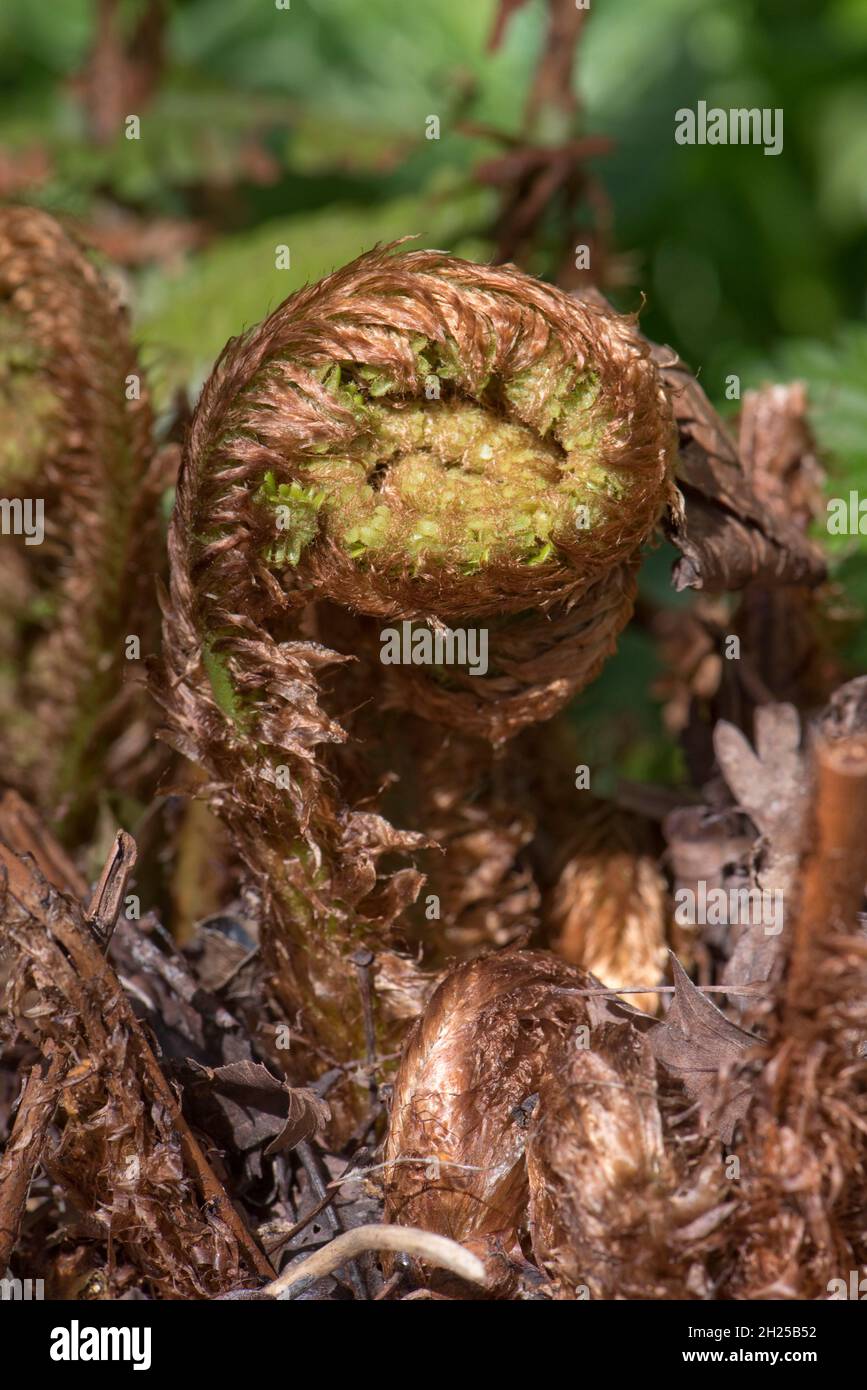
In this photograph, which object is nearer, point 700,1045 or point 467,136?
point 700,1045

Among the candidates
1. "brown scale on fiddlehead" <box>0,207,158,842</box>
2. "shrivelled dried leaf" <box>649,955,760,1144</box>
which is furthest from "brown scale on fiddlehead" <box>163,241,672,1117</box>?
"brown scale on fiddlehead" <box>0,207,158,842</box>

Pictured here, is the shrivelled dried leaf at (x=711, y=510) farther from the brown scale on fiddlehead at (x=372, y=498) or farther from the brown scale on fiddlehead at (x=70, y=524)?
the brown scale on fiddlehead at (x=70, y=524)

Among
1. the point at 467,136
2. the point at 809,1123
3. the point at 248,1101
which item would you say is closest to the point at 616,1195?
the point at 809,1123

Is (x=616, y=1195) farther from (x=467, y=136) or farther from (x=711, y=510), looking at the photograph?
(x=467, y=136)

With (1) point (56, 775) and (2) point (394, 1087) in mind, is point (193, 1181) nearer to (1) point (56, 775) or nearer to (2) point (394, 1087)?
(2) point (394, 1087)

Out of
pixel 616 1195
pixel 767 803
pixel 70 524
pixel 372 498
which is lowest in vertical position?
pixel 616 1195
